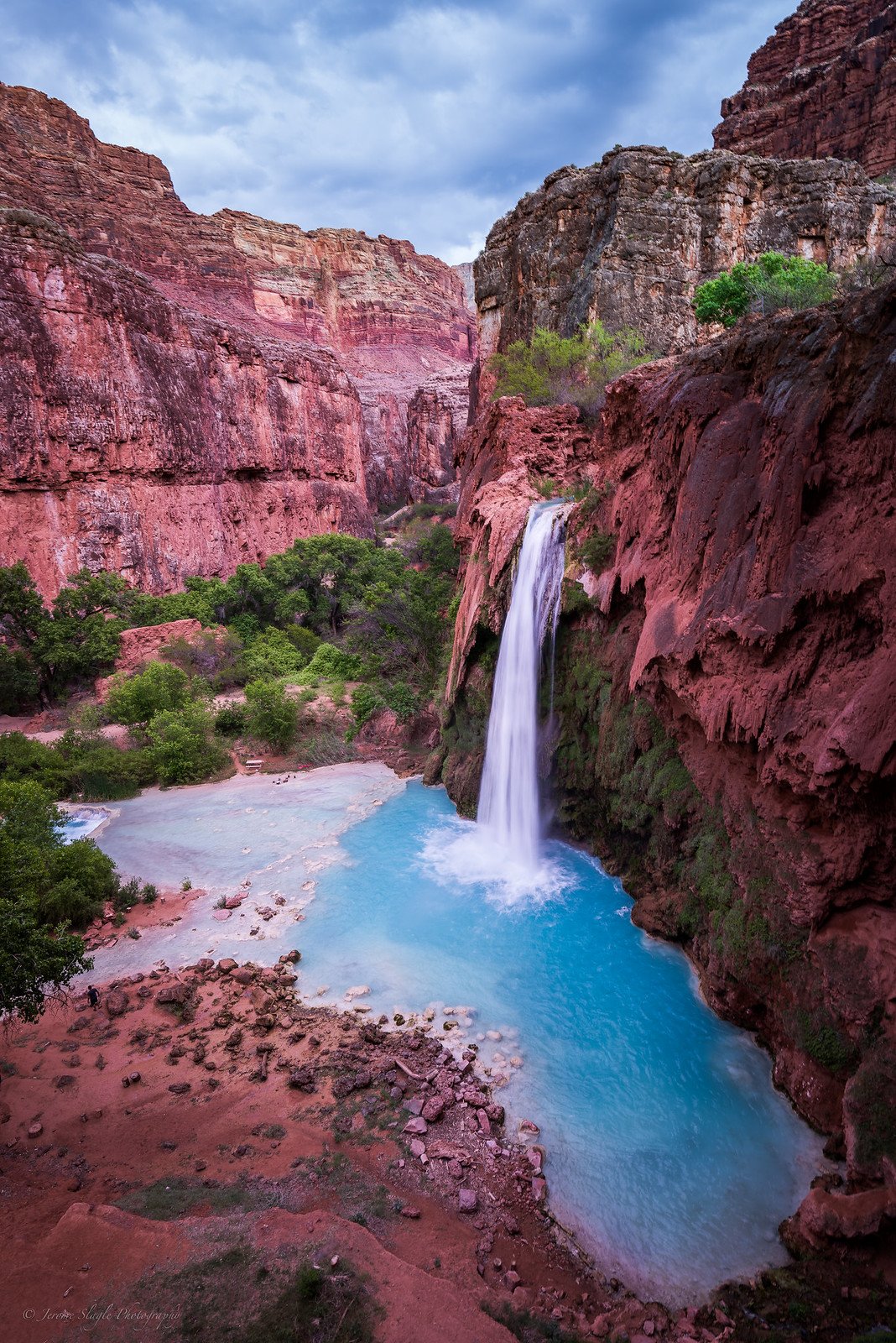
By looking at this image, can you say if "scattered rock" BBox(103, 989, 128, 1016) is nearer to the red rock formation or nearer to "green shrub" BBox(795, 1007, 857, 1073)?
"green shrub" BBox(795, 1007, 857, 1073)

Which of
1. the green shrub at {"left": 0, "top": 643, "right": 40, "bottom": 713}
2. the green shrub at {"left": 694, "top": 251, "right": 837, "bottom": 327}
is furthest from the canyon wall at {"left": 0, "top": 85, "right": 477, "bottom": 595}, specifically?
the green shrub at {"left": 694, "top": 251, "right": 837, "bottom": 327}

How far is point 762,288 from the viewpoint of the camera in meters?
16.2

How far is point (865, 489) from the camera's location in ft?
21.2

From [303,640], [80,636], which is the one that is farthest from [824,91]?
[80,636]

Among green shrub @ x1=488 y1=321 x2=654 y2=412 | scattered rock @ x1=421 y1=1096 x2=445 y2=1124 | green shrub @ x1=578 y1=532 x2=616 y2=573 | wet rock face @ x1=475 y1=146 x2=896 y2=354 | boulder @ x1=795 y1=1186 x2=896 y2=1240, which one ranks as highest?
wet rock face @ x1=475 y1=146 x2=896 y2=354

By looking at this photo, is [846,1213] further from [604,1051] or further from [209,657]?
[209,657]

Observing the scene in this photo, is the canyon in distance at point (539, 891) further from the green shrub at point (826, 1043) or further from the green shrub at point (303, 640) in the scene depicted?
the green shrub at point (303, 640)

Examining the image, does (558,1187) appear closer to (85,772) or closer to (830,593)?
(830,593)

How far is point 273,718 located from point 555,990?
1359cm

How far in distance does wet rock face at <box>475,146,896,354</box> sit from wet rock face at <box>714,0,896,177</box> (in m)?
10.8

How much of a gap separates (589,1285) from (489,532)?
1366cm

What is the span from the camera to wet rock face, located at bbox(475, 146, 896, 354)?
24.7 metres

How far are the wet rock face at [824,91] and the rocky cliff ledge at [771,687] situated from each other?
33.9 m

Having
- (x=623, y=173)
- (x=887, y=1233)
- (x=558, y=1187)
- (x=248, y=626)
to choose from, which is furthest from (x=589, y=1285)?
(x=623, y=173)
